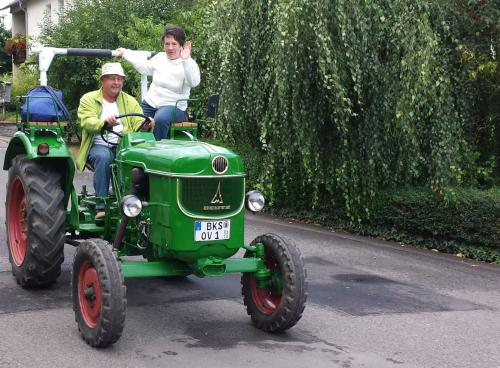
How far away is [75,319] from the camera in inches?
232

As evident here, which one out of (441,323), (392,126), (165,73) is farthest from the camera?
(392,126)

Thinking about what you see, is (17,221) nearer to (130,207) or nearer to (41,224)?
(41,224)

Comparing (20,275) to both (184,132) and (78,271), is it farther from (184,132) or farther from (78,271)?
(184,132)

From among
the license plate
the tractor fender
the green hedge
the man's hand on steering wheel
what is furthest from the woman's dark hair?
the green hedge

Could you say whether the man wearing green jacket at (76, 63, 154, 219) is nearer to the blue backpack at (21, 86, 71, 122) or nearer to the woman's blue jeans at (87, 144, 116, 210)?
the woman's blue jeans at (87, 144, 116, 210)

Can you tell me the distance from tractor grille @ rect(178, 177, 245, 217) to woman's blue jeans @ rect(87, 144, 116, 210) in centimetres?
144

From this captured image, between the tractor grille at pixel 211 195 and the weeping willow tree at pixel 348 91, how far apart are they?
4.21 m

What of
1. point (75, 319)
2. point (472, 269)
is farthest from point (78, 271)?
point (472, 269)

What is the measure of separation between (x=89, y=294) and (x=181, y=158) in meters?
1.20

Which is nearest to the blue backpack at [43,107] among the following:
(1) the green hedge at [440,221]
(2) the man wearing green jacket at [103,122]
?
(2) the man wearing green jacket at [103,122]

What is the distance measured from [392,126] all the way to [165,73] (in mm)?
4123

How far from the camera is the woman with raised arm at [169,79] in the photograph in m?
6.94

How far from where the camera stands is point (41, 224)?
6.56 metres

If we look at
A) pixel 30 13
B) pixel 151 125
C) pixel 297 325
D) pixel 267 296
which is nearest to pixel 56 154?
pixel 151 125
